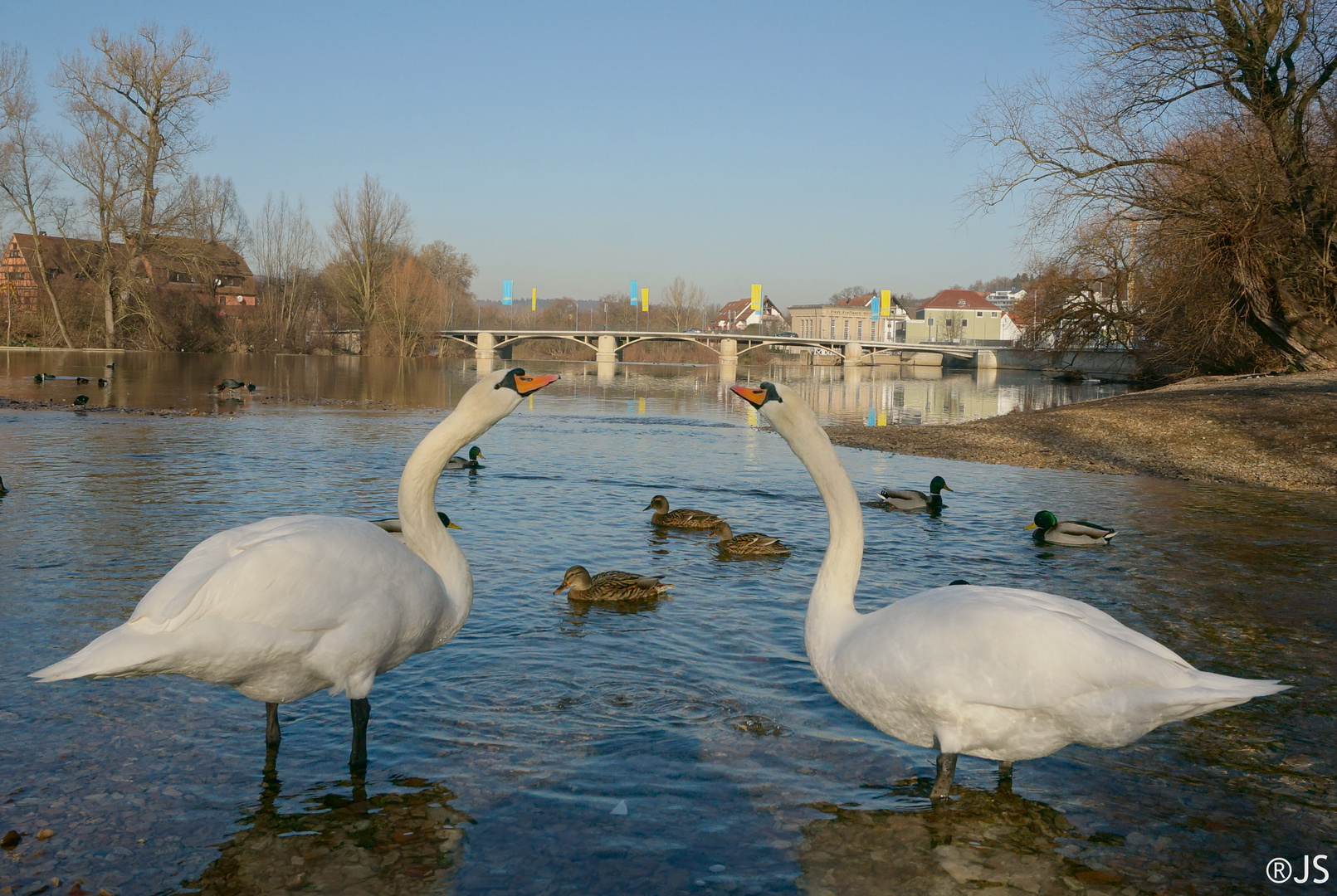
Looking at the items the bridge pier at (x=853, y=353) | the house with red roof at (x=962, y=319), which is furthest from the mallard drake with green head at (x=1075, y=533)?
the house with red roof at (x=962, y=319)

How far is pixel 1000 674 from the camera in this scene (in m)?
3.67

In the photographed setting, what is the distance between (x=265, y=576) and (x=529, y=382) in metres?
1.37

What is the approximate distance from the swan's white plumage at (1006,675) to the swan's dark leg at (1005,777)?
1.02ft

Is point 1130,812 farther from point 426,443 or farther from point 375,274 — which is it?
point 375,274

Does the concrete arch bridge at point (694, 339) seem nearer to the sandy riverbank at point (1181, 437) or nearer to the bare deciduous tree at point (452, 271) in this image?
the bare deciduous tree at point (452, 271)

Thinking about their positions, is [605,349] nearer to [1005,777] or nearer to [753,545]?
[753,545]

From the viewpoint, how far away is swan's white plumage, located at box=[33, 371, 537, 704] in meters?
3.61

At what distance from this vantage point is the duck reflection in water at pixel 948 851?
11.9ft

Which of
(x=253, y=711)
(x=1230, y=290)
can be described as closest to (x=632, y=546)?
(x=253, y=711)

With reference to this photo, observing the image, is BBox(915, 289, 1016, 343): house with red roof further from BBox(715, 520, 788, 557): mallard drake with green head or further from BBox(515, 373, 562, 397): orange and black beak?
BBox(515, 373, 562, 397): orange and black beak

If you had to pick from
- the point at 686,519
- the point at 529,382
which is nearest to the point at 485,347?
the point at 686,519

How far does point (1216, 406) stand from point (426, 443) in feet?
67.4

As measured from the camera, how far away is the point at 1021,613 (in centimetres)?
377

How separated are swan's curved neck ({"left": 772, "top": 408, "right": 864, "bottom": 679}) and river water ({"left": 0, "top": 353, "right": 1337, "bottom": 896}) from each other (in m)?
0.74
